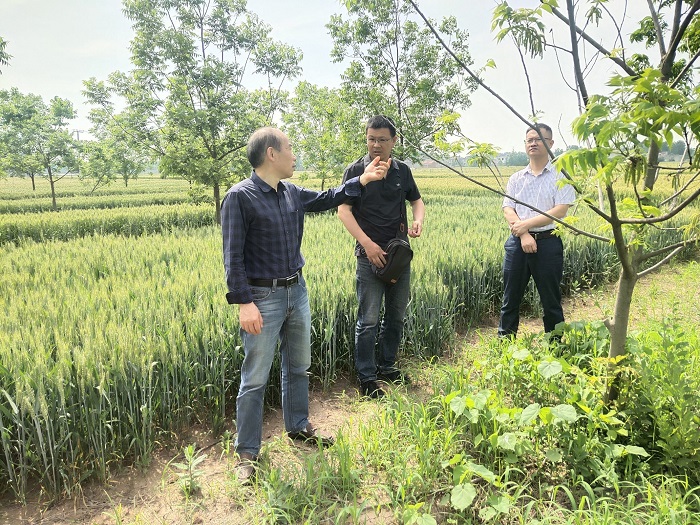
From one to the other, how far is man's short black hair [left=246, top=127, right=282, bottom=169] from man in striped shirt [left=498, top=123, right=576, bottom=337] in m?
2.16

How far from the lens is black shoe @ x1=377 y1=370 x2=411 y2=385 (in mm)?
3281

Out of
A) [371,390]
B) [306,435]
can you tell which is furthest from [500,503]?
[371,390]

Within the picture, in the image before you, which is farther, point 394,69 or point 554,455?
point 394,69

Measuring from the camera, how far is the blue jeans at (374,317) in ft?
10.1

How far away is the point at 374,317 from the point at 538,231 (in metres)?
1.60

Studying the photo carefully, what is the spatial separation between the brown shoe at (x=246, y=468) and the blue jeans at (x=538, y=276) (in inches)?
94.4

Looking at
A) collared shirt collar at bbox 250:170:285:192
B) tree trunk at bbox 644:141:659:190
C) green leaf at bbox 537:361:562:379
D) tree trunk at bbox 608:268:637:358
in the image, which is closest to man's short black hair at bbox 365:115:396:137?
collared shirt collar at bbox 250:170:285:192

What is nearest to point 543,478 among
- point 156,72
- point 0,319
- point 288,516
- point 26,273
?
point 288,516

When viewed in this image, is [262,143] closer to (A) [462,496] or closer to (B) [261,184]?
(B) [261,184]

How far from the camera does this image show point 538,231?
3.42 meters

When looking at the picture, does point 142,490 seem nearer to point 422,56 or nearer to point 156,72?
point 156,72

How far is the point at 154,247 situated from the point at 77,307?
10.5 feet

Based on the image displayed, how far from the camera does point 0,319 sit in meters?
2.94

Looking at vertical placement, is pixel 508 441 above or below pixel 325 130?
below
